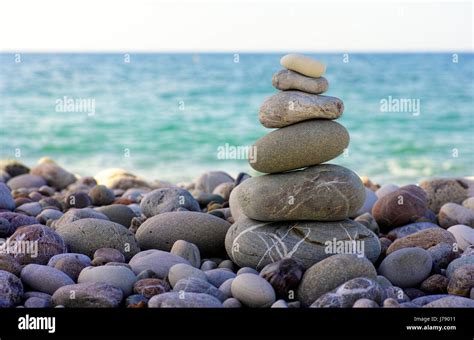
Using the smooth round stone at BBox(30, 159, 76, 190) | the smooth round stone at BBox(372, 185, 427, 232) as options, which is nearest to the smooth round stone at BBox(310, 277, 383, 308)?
the smooth round stone at BBox(372, 185, 427, 232)

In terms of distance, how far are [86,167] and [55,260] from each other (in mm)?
11960

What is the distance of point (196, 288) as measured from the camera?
5914 mm

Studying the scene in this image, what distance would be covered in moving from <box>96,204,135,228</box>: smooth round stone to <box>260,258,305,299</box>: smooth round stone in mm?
2583

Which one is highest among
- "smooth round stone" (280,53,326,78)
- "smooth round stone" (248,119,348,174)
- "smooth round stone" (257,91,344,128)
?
"smooth round stone" (280,53,326,78)

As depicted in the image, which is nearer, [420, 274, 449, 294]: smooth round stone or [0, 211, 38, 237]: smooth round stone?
[420, 274, 449, 294]: smooth round stone

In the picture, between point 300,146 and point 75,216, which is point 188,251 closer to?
point 300,146

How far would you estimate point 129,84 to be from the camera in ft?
93.2

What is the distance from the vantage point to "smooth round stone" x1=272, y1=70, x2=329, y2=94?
21.5 feet

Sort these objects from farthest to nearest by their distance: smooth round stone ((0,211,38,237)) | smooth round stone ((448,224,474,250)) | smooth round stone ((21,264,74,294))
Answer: smooth round stone ((448,224,474,250)) → smooth round stone ((0,211,38,237)) → smooth round stone ((21,264,74,294))

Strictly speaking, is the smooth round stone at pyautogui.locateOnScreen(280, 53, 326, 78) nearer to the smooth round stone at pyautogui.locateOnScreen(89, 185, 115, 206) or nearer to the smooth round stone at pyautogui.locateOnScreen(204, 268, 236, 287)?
the smooth round stone at pyautogui.locateOnScreen(204, 268, 236, 287)

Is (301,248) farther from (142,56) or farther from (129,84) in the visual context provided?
(142,56)

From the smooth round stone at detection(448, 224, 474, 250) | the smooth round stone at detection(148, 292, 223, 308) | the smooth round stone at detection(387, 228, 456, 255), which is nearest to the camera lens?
the smooth round stone at detection(148, 292, 223, 308)

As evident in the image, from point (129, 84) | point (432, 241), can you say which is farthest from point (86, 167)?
point (432, 241)
